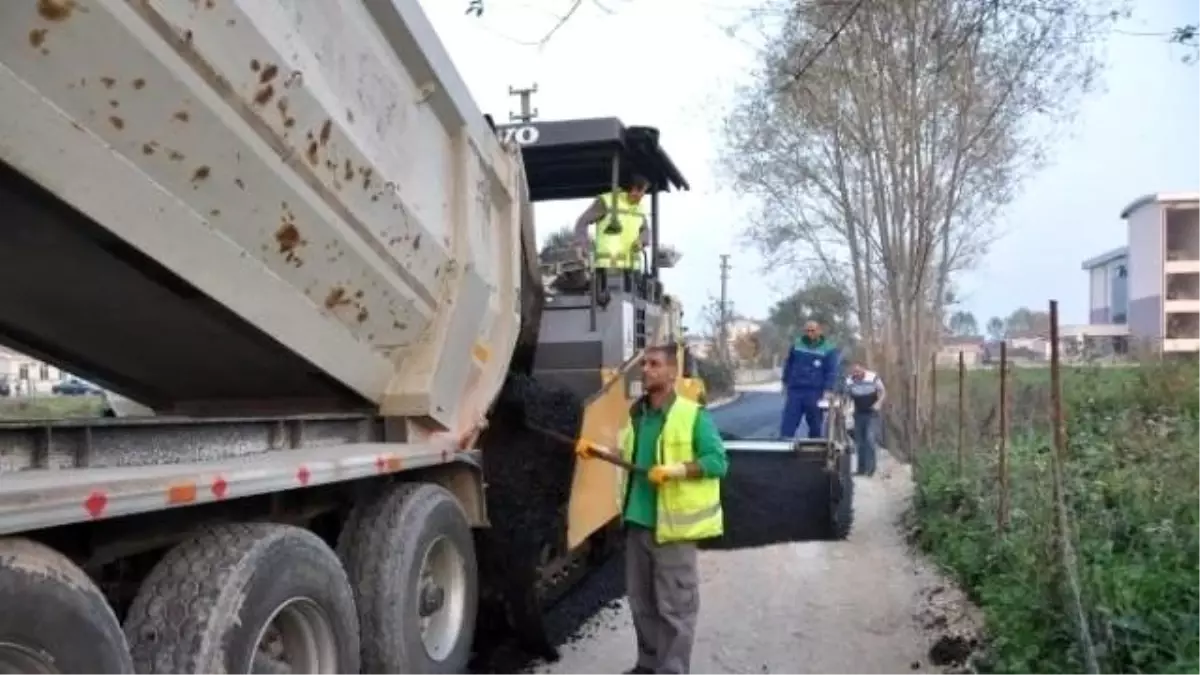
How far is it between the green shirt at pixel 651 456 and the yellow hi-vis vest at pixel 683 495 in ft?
0.11

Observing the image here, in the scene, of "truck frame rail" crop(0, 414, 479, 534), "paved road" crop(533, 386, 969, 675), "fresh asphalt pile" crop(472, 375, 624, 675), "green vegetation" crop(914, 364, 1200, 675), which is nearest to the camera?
"truck frame rail" crop(0, 414, 479, 534)

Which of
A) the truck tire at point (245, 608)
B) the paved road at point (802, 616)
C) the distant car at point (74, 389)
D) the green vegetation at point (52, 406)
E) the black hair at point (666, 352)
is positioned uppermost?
the black hair at point (666, 352)

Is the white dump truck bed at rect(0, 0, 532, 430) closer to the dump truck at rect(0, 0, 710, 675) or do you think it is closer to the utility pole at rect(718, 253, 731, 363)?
the dump truck at rect(0, 0, 710, 675)

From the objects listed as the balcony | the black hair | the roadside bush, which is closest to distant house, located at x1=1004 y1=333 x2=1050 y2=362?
the black hair

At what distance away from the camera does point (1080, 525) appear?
549 cm

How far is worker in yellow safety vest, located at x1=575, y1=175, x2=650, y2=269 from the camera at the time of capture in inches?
281

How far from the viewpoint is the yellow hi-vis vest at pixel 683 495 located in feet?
16.3

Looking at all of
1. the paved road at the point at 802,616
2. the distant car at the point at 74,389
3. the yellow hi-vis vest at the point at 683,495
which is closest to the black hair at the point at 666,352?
the yellow hi-vis vest at the point at 683,495

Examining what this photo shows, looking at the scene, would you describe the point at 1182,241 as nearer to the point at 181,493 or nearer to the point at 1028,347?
the point at 1028,347

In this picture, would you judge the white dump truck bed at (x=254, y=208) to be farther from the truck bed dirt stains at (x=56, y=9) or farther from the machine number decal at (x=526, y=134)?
the machine number decal at (x=526, y=134)

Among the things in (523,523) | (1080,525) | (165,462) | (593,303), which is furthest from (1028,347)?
(165,462)

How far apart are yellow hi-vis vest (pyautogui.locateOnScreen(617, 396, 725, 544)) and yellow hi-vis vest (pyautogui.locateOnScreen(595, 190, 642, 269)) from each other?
2.13 metres

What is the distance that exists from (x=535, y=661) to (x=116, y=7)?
374 cm

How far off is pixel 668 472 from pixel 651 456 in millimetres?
256
